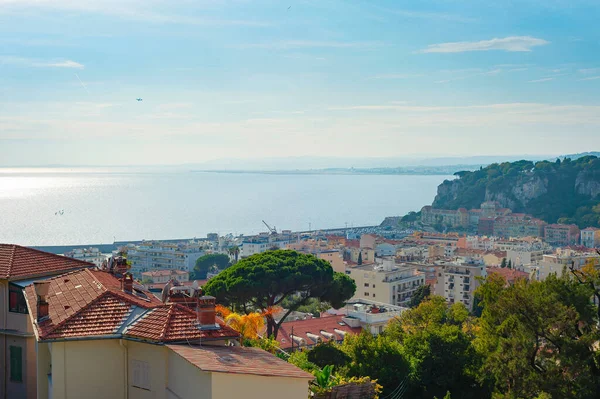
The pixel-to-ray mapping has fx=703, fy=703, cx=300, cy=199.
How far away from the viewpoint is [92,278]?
9.56 meters

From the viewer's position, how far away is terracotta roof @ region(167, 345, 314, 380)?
20.8ft

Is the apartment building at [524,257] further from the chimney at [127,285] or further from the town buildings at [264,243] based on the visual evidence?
the chimney at [127,285]

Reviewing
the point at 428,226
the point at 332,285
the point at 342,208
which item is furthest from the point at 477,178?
the point at 332,285

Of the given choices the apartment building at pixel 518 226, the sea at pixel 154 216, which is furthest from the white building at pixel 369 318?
the apartment building at pixel 518 226

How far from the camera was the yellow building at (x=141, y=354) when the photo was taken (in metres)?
6.55

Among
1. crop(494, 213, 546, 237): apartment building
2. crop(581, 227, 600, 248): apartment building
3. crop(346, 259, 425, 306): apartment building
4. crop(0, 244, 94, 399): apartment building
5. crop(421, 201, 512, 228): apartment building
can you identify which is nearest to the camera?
crop(0, 244, 94, 399): apartment building

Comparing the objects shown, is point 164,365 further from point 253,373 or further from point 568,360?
point 568,360

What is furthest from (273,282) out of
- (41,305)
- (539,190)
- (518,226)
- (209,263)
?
(539,190)

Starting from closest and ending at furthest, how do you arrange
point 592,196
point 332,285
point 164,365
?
point 164,365 < point 332,285 < point 592,196

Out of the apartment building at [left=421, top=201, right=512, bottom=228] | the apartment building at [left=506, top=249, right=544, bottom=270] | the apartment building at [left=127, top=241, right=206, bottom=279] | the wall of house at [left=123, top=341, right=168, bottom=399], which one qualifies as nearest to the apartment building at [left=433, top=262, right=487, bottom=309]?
the apartment building at [left=506, top=249, right=544, bottom=270]

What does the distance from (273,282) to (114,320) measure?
14461 millimetres

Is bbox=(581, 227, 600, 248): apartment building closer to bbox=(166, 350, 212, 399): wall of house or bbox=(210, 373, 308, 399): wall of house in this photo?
bbox=(210, 373, 308, 399): wall of house

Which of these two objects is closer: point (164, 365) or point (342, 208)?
point (164, 365)

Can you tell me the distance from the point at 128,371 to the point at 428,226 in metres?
128
